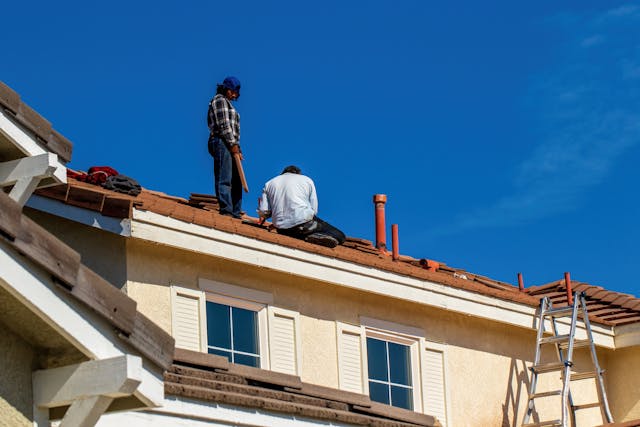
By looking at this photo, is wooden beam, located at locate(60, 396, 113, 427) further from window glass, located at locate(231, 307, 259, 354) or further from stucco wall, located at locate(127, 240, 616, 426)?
window glass, located at locate(231, 307, 259, 354)

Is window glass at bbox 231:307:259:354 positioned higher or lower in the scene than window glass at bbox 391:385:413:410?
higher

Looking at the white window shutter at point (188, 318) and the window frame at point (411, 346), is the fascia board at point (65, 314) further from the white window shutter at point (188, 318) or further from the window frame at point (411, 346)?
the window frame at point (411, 346)

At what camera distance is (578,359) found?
63.8 feet

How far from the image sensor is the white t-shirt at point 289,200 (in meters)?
16.9

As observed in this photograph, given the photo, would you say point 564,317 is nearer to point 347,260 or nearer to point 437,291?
point 437,291

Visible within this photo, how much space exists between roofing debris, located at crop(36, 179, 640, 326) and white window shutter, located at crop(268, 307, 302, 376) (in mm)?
739

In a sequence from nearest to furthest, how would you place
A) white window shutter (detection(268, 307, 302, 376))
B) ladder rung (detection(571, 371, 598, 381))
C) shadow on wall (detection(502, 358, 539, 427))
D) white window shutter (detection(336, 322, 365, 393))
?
white window shutter (detection(268, 307, 302, 376)), white window shutter (detection(336, 322, 365, 393)), shadow on wall (detection(502, 358, 539, 427)), ladder rung (detection(571, 371, 598, 381))

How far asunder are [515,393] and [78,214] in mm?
6880

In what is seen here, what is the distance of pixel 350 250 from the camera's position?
56.5ft

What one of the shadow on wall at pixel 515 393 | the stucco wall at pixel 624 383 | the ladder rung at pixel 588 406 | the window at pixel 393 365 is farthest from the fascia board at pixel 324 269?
the ladder rung at pixel 588 406

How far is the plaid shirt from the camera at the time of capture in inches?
698

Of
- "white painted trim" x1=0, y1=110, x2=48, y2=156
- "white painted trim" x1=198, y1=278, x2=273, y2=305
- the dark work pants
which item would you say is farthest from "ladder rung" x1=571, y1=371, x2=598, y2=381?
"white painted trim" x1=0, y1=110, x2=48, y2=156

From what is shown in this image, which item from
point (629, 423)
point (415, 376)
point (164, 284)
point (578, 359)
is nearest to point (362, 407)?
point (164, 284)

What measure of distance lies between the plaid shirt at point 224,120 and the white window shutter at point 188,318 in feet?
10.5
